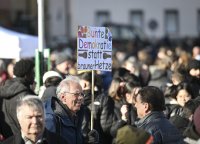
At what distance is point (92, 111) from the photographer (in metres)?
9.26

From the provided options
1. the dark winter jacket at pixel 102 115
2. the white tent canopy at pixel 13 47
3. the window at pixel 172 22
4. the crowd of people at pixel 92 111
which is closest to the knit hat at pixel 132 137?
the crowd of people at pixel 92 111

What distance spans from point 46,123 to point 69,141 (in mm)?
356

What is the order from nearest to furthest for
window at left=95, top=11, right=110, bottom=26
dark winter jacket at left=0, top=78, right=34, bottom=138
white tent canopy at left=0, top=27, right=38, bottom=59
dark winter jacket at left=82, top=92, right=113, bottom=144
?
dark winter jacket at left=0, top=78, right=34, bottom=138 < dark winter jacket at left=82, top=92, right=113, bottom=144 < white tent canopy at left=0, top=27, right=38, bottom=59 < window at left=95, top=11, right=110, bottom=26

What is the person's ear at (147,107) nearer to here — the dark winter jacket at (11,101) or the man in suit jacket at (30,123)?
the man in suit jacket at (30,123)

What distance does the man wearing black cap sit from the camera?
9914 mm

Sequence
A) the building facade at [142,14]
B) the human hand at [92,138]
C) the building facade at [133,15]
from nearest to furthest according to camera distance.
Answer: the human hand at [92,138] < the building facade at [133,15] < the building facade at [142,14]

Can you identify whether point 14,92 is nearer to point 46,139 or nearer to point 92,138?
point 92,138

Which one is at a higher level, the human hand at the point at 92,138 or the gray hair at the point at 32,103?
the gray hair at the point at 32,103

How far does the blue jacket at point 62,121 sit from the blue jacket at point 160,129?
2.27ft

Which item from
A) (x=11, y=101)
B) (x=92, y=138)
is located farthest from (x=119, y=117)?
(x=92, y=138)

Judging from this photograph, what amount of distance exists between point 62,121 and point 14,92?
7.92ft

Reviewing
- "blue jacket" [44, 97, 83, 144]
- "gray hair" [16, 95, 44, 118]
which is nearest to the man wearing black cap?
"blue jacket" [44, 97, 83, 144]

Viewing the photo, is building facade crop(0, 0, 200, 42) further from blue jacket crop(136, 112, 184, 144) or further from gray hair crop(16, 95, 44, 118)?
gray hair crop(16, 95, 44, 118)

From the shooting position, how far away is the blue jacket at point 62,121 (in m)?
7.54
